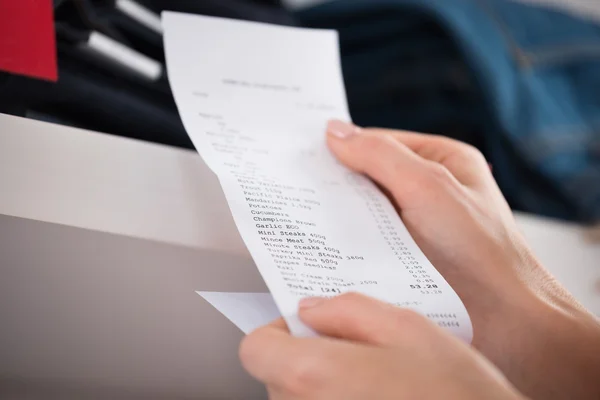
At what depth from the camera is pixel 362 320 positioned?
0.93 feet

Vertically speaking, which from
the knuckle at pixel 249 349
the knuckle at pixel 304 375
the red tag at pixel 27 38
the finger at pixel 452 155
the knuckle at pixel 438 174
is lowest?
the knuckle at pixel 249 349

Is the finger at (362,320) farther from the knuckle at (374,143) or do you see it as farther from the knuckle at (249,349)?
the knuckle at (374,143)

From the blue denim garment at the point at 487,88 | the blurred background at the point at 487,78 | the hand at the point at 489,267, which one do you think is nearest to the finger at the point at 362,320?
the hand at the point at 489,267

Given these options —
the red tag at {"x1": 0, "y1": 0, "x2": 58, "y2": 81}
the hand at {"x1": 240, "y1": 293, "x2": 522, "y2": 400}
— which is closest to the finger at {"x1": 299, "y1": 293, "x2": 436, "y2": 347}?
the hand at {"x1": 240, "y1": 293, "x2": 522, "y2": 400}

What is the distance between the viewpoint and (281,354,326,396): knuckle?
26cm

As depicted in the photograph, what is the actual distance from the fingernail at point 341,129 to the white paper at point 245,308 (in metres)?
0.15

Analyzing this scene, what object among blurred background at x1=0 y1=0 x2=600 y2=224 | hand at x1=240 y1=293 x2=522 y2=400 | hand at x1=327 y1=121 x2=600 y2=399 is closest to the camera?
hand at x1=240 y1=293 x2=522 y2=400

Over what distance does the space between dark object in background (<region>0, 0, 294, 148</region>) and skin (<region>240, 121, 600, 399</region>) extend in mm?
169

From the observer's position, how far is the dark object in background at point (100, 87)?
1.41 ft

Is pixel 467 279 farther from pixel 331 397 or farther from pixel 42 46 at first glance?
pixel 42 46

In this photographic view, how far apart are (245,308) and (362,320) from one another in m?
0.10

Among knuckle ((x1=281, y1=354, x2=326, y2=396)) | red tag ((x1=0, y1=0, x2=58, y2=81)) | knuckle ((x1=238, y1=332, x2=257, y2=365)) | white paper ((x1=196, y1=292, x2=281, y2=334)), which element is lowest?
white paper ((x1=196, y1=292, x2=281, y2=334))

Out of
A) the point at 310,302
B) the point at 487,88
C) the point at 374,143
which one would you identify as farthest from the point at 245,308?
the point at 487,88

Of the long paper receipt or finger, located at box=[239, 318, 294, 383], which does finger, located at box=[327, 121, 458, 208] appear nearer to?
the long paper receipt
